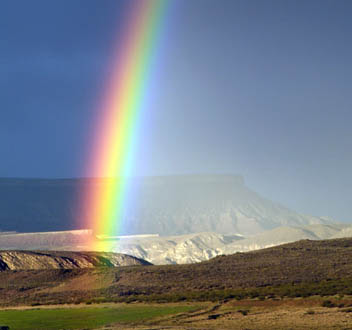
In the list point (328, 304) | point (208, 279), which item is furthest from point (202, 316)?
point (208, 279)

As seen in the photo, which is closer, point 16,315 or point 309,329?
point 309,329

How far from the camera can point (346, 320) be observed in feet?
199

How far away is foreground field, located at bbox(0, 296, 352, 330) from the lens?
62.7m

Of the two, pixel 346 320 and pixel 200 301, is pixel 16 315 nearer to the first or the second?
pixel 200 301

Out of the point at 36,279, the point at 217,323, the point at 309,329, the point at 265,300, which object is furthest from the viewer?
the point at 36,279

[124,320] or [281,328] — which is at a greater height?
[124,320]

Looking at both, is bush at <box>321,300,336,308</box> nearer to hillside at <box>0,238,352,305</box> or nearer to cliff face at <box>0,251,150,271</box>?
hillside at <box>0,238,352,305</box>

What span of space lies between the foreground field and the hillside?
5949 mm

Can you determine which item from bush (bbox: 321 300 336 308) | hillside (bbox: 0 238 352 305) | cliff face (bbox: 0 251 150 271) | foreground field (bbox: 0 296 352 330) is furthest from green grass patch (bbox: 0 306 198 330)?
cliff face (bbox: 0 251 150 271)

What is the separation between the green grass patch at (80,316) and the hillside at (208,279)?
8.14 metres

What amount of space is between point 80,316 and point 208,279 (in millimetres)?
29493

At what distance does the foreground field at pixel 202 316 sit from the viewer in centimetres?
6269

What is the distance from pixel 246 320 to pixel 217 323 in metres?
2.43

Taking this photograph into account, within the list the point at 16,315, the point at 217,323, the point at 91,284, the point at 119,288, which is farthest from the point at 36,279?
the point at 217,323
